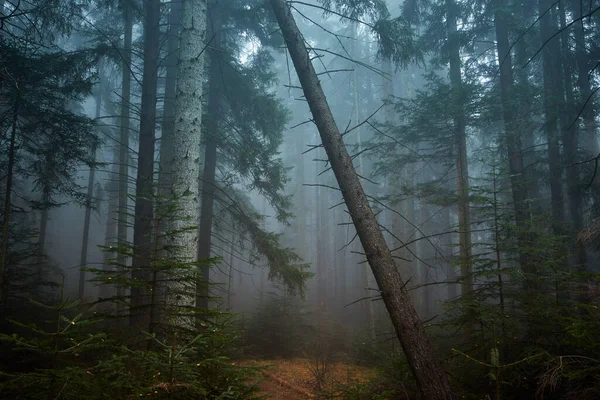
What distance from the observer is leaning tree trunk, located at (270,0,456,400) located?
402cm

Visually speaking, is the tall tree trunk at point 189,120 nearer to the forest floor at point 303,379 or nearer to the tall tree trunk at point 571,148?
the forest floor at point 303,379

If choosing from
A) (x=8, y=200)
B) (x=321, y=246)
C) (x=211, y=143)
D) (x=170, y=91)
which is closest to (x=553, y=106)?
(x=211, y=143)

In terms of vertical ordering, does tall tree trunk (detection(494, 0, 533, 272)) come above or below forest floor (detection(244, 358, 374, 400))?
above

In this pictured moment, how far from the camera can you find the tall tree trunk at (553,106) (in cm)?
1063

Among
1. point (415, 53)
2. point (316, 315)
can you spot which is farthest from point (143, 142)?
point (316, 315)

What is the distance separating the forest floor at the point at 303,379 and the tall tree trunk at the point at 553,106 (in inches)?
335

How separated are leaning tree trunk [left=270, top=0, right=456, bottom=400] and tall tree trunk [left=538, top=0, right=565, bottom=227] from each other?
9364 mm

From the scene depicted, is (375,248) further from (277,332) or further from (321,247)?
(321,247)

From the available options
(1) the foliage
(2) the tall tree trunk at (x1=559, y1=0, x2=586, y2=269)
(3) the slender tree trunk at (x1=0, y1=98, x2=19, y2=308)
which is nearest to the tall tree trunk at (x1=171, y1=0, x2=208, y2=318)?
(3) the slender tree trunk at (x1=0, y1=98, x2=19, y2=308)

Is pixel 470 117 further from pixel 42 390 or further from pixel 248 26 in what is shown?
pixel 42 390

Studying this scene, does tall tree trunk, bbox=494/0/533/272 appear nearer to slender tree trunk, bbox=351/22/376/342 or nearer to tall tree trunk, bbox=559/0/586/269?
tall tree trunk, bbox=559/0/586/269

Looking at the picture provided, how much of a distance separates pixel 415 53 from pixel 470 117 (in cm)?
487

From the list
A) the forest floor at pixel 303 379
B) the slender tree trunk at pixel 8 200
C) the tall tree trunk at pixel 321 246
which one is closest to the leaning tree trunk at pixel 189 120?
the forest floor at pixel 303 379

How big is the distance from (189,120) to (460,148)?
9.68 m
